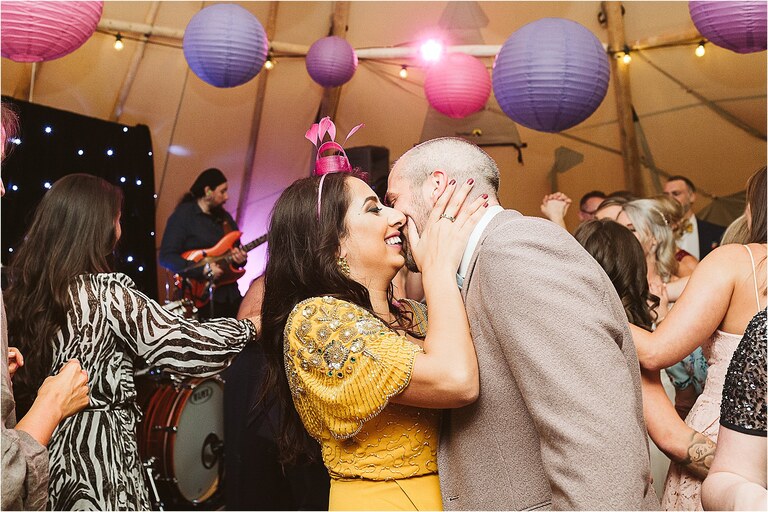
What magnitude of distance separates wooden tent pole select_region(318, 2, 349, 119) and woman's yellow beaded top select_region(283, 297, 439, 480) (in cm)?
608

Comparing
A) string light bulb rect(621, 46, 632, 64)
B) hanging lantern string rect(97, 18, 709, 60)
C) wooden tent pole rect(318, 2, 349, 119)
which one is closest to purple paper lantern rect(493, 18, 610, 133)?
hanging lantern string rect(97, 18, 709, 60)

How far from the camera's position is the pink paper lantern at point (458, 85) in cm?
571

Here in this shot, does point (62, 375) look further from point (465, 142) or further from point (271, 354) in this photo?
point (465, 142)

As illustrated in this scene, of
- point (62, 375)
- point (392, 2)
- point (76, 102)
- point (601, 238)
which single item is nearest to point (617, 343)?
point (601, 238)

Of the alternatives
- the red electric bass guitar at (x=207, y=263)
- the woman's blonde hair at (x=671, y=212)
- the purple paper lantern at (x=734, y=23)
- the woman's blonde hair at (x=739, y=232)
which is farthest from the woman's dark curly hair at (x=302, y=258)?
the red electric bass guitar at (x=207, y=263)

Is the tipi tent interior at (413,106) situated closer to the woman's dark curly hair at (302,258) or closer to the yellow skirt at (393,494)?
the woman's dark curly hair at (302,258)

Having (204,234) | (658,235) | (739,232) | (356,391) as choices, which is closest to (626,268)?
(739,232)

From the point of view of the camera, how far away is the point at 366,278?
1.89 meters

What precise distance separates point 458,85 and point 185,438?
3153 millimetres

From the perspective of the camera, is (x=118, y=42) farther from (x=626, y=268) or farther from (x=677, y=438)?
(x=677, y=438)

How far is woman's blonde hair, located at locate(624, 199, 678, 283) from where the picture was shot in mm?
3146

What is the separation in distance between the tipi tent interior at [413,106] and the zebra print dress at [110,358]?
4746 mm

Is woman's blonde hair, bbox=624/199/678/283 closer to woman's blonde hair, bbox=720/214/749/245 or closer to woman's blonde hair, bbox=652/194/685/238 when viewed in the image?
woman's blonde hair, bbox=652/194/685/238

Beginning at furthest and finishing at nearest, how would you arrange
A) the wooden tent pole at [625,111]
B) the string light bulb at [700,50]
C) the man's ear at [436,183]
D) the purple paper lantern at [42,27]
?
1. the wooden tent pole at [625,111]
2. the string light bulb at [700,50]
3. the purple paper lantern at [42,27]
4. the man's ear at [436,183]
